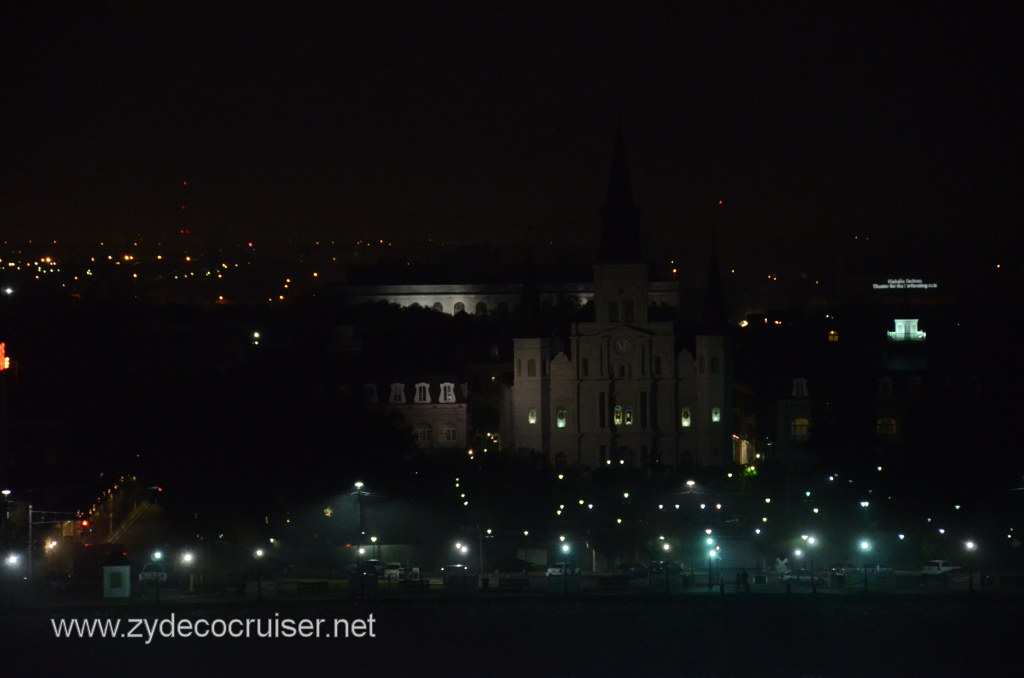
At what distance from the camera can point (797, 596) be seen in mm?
54812

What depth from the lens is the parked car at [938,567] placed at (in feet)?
190

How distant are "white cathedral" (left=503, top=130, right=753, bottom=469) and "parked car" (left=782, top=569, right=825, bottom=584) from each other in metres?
30.5

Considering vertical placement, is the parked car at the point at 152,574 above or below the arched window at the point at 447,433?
below

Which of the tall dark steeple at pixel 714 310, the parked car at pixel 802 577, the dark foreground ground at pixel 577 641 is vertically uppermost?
the tall dark steeple at pixel 714 310

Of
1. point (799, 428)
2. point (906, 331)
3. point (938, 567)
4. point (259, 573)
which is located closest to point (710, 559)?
point (938, 567)

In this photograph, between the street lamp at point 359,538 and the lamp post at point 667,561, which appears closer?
the lamp post at point 667,561

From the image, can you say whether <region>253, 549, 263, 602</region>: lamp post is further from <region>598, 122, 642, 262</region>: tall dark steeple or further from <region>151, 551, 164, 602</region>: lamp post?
<region>598, 122, 642, 262</region>: tall dark steeple

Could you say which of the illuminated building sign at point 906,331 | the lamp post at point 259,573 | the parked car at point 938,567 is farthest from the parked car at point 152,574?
the illuminated building sign at point 906,331

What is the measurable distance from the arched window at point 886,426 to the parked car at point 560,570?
27187 mm

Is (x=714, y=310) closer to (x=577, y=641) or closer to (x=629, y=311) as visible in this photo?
(x=629, y=311)

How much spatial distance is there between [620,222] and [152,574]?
37.7 m

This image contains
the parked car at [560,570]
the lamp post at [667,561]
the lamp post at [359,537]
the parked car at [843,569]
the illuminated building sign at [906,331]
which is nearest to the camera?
the lamp post at [667,561]

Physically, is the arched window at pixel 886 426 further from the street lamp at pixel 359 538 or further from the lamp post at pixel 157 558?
the lamp post at pixel 157 558

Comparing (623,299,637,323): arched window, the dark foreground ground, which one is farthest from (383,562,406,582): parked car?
(623,299,637,323): arched window
